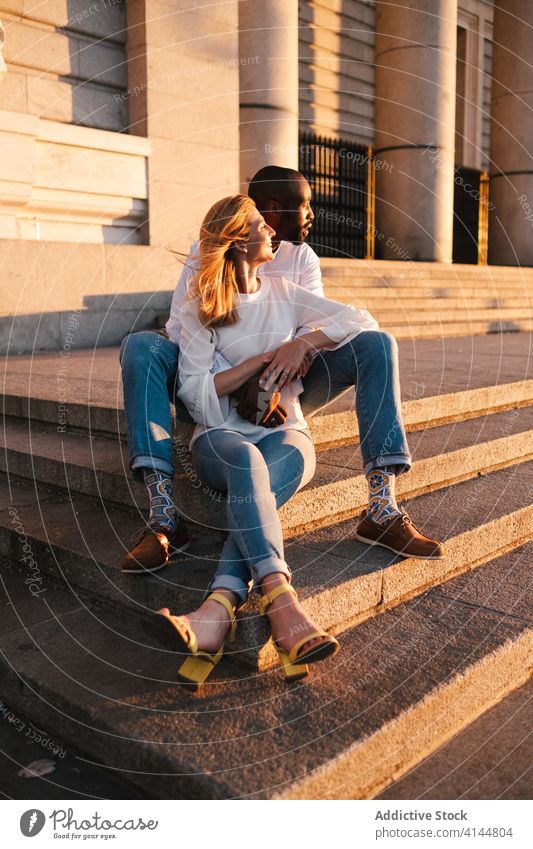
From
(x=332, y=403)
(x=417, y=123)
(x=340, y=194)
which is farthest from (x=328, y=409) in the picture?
(x=340, y=194)

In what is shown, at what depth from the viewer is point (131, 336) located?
321cm

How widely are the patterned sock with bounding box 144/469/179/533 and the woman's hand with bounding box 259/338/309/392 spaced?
1.76 feet

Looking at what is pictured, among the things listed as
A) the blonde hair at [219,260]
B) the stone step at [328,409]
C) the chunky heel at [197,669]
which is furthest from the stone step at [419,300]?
the chunky heel at [197,669]

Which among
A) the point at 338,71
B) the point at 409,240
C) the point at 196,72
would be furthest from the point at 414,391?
the point at 338,71

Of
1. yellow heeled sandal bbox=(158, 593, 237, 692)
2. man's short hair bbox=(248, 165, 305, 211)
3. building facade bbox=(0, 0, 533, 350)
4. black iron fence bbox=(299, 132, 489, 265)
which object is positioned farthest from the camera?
black iron fence bbox=(299, 132, 489, 265)

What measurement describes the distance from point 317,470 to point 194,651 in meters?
1.45

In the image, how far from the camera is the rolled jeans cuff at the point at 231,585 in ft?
8.60

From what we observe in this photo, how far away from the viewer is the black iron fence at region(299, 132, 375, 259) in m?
15.8

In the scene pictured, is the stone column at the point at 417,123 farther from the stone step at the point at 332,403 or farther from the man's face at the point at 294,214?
the man's face at the point at 294,214

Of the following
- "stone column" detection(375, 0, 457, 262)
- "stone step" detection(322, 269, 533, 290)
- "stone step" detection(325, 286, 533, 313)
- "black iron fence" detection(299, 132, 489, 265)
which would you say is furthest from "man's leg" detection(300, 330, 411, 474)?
"black iron fence" detection(299, 132, 489, 265)

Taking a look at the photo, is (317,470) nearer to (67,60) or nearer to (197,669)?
(197,669)

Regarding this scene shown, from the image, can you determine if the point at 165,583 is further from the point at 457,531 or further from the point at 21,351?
the point at 21,351

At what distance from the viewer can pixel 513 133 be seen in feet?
58.5

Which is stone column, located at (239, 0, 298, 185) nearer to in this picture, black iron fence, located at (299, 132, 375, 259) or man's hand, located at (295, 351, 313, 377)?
black iron fence, located at (299, 132, 375, 259)
